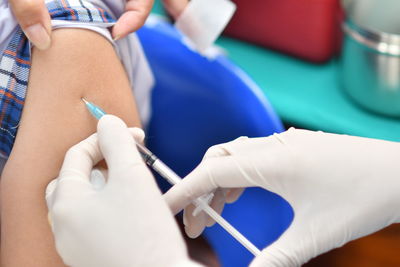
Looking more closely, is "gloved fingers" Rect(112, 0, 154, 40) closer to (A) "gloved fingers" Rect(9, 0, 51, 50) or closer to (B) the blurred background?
(A) "gloved fingers" Rect(9, 0, 51, 50)

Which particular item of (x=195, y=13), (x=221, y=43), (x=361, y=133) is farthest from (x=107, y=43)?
(x=221, y=43)

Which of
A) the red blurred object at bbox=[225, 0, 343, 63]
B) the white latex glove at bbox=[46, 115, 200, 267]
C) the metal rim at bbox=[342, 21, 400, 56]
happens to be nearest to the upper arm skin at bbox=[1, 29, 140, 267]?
the white latex glove at bbox=[46, 115, 200, 267]

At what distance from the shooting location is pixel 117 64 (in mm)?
929

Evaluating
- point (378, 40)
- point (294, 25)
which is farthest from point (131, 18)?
point (294, 25)

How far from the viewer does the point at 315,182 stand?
0.79 meters

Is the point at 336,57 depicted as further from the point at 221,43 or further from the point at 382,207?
the point at 382,207

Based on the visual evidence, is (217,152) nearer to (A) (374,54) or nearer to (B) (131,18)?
(B) (131,18)

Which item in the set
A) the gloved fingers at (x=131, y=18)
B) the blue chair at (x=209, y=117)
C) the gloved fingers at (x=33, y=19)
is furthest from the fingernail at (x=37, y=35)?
the blue chair at (x=209, y=117)

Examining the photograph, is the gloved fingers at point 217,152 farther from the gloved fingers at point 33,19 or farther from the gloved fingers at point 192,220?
the gloved fingers at point 33,19

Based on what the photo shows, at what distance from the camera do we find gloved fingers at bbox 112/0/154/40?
0.94m

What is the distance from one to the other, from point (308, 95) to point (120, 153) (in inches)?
36.8

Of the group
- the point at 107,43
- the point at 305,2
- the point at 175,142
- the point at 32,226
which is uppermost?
the point at 107,43

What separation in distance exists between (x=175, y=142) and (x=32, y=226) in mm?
525

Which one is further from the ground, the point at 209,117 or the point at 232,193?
the point at 232,193
